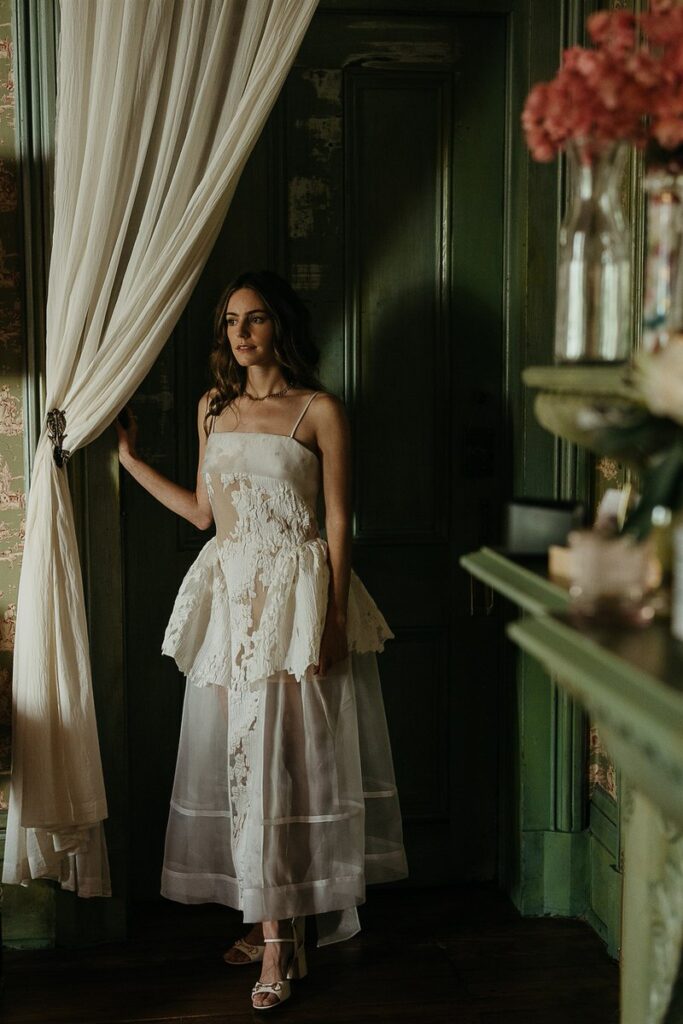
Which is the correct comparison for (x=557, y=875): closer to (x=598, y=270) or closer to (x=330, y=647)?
(x=330, y=647)

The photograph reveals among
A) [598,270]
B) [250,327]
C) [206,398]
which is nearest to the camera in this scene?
[598,270]

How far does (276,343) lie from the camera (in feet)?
8.61

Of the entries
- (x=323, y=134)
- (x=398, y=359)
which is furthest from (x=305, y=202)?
(x=398, y=359)

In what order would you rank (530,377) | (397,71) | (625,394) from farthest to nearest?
(397,71)
(530,377)
(625,394)

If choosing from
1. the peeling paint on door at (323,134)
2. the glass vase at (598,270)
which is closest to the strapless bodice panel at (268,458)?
the peeling paint on door at (323,134)

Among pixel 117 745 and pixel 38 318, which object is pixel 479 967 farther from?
pixel 38 318

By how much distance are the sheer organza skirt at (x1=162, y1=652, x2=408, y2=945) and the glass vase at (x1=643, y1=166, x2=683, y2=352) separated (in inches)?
55.6

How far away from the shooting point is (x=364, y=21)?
2840 millimetres

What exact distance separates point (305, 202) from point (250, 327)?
491 millimetres

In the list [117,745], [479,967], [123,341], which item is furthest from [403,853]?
[123,341]

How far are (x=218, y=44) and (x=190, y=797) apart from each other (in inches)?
70.1

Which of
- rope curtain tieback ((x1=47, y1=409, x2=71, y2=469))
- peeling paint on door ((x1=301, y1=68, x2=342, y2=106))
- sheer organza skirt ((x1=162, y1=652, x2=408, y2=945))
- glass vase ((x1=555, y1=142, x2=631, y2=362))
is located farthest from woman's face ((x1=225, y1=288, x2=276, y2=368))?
glass vase ((x1=555, y1=142, x2=631, y2=362))

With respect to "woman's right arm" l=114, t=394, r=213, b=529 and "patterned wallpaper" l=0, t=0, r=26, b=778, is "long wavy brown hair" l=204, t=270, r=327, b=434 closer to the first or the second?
"woman's right arm" l=114, t=394, r=213, b=529

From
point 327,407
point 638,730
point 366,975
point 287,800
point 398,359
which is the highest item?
point 398,359
